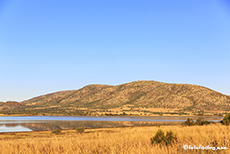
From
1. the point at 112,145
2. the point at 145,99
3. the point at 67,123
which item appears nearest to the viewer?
the point at 112,145

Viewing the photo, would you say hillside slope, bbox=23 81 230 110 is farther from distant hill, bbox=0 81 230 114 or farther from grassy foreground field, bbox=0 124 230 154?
grassy foreground field, bbox=0 124 230 154

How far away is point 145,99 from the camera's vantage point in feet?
393

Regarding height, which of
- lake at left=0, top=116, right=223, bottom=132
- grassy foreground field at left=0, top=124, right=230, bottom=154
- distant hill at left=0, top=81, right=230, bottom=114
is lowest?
lake at left=0, top=116, right=223, bottom=132

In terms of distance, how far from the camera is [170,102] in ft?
356

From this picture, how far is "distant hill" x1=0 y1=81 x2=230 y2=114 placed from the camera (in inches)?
4058

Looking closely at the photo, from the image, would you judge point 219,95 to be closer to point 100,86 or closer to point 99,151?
point 100,86

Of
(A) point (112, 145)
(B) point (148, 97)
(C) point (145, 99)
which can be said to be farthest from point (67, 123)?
(B) point (148, 97)

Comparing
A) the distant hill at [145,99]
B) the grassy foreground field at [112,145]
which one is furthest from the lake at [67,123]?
the distant hill at [145,99]

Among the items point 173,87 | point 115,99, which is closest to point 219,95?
point 173,87

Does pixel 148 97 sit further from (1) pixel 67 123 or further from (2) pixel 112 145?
(2) pixel 112 145

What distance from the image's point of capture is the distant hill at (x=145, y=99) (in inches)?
4058

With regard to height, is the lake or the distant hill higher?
the distant hill

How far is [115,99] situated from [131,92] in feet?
35.6

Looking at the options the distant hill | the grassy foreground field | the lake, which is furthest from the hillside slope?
the grassy foreground field
